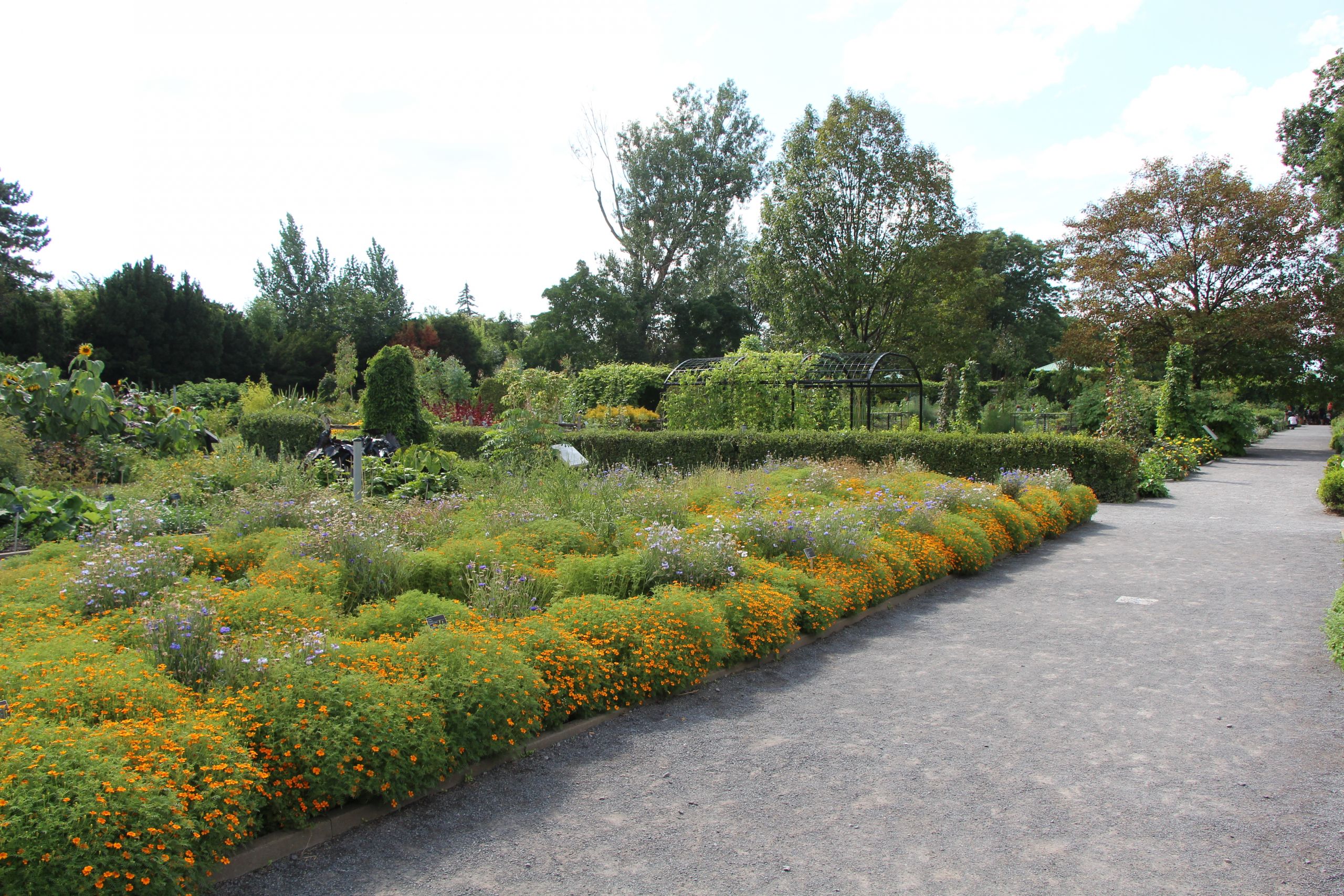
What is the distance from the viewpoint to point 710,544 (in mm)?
5508

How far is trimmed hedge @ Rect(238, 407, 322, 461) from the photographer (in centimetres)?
1549

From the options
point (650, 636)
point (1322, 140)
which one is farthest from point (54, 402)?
point (1322, 140)

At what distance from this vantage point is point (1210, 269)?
26.8 meters

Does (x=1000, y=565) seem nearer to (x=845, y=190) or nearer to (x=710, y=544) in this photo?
(x=710, y=544)

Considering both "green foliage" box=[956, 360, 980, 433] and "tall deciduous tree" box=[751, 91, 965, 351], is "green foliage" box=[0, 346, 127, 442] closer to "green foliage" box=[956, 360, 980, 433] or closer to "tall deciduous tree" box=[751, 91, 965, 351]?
"green foliage" box=[956, 360, 980, 433]

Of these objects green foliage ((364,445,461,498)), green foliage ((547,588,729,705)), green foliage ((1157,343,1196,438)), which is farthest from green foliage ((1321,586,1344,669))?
green foliage ((1157,343,1196,438))

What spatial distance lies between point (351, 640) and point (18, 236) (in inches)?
1652

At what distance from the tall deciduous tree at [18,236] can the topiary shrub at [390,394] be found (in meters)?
30.8

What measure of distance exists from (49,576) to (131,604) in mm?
784

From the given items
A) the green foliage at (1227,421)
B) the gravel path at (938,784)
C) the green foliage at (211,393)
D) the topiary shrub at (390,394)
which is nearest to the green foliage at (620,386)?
the green foliage at (211,393)

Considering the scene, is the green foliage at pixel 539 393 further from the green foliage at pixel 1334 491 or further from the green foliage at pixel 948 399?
the green foliage at pixel 1334 491

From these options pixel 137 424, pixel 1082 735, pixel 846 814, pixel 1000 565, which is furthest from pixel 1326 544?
pixel 137 424

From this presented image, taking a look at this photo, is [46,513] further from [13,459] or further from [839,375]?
[839,375]

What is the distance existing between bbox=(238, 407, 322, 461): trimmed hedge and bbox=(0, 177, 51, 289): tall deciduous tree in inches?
972
